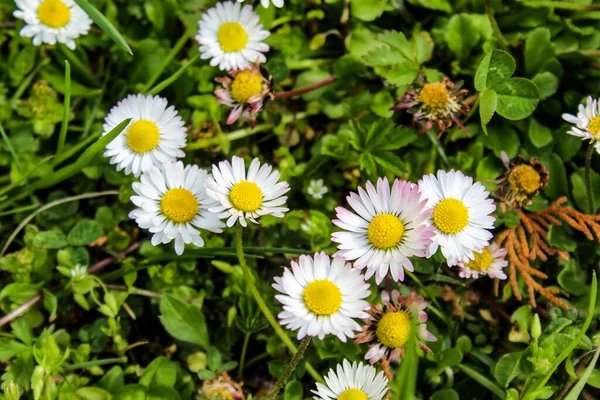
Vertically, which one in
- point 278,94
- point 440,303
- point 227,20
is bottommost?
point 440,303

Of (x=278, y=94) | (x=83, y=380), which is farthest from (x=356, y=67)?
(x=83, y=380)

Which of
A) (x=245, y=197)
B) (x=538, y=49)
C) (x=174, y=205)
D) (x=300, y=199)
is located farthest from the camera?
(x=300, y=199)

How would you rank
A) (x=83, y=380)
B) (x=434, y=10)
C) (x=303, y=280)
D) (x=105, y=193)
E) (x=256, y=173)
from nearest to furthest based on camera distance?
1. (x=303, y=280)
2. (x=256, y=173)
3. (x=83, y=380)
4. (x=105, y=193)
5. (x=434, y=10)

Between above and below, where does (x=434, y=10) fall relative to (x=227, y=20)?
above

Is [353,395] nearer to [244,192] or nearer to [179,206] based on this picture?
[244,192]

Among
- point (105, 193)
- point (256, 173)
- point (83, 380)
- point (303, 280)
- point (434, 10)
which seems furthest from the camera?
point (434, 10)

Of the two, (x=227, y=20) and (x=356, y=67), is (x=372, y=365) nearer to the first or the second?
(x=356, y=67)

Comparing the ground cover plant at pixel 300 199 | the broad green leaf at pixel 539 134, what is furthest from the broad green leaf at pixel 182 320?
the broad green leaf at pixel 539 134

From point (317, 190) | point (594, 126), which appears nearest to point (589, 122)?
point (594, 126)
